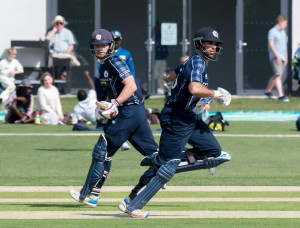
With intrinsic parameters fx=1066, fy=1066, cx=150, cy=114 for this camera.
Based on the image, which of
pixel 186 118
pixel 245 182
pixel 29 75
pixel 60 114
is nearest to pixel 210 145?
pixel 186 118

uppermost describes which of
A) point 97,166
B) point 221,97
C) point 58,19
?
point 58,19

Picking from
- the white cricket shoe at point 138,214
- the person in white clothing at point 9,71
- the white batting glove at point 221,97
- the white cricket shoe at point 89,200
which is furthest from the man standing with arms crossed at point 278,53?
the white cricket shoe at point 138,214

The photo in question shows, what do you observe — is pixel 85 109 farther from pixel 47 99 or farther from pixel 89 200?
pixel 89 200

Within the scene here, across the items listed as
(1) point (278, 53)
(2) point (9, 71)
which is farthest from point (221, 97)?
(1) point (278, 53)

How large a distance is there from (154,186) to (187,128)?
63cm

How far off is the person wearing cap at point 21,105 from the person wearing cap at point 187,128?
12.7 metres

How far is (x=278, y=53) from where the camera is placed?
27.1m

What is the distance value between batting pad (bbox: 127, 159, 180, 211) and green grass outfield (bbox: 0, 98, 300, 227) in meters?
0.18

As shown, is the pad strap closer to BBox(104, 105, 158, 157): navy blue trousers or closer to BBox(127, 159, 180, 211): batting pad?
BBox(127, 159, 180, 211): batting pad

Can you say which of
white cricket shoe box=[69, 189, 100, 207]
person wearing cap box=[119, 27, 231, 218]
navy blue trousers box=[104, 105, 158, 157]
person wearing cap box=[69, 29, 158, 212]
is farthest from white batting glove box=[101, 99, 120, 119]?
white cricket shoe box=[69, 189, 100, 207]

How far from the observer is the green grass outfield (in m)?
9.65

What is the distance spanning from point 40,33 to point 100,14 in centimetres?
172

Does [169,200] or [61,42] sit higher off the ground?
[61,42]

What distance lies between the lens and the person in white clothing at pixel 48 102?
22484 mm
